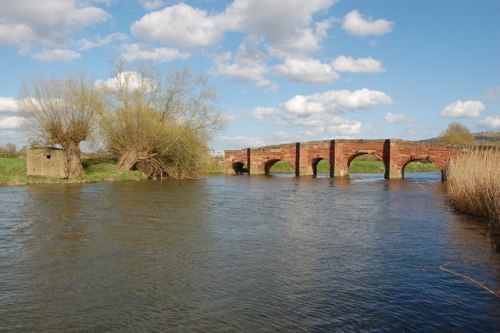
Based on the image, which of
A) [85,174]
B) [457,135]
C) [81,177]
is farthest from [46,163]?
[457,135]

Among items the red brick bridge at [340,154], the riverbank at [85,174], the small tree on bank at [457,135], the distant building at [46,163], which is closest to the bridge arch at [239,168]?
the red brick bridge at [340,154]

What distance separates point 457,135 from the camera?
6456 centimetres

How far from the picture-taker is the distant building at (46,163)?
29.1 metres

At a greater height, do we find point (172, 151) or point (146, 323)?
point (172, 151)

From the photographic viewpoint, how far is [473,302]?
5875mm

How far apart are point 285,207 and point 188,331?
1228cm

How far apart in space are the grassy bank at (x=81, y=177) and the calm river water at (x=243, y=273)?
544 inches

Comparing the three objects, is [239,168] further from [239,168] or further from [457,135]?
[457,135]

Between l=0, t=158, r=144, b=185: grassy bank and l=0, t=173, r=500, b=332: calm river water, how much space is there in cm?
1382

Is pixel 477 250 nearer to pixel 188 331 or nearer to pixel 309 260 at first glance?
pixel 309 260

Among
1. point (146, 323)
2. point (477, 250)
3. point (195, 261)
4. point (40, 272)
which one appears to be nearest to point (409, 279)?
point (477, 250)

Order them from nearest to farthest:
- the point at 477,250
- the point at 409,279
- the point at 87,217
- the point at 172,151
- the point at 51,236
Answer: the point at 409,279 < the point at 477,250 < the point at 51,236 < the point at 87,217 < the point at 172,151

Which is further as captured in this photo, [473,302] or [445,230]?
[445,230]

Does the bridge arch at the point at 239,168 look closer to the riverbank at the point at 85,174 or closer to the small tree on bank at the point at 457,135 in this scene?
the riverbank at the point at 85,174
